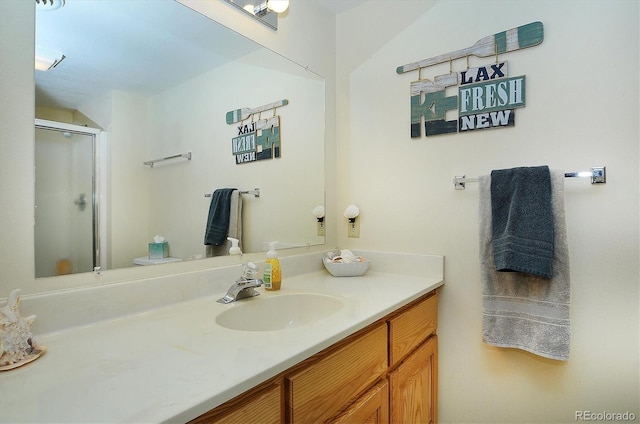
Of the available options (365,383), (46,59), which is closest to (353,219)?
(365,383)

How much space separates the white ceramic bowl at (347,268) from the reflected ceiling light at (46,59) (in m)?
1.19

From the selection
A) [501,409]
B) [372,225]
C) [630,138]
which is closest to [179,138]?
[372,225]

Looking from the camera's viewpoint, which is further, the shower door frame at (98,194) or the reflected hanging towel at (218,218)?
the reflected hanging towel at (218,218)

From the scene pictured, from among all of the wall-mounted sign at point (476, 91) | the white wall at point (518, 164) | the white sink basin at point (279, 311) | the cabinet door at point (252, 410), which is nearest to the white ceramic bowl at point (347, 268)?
the white wall at point (518, 164)

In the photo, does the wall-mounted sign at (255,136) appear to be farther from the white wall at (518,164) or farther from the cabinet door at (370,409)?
the cabinet door at (370,409)

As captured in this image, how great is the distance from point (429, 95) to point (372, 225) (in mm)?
675

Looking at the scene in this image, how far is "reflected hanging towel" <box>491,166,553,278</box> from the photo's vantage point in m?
1.14

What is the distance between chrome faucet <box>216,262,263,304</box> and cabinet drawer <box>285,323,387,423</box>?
0.40 m

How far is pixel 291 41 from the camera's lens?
61.5 inches

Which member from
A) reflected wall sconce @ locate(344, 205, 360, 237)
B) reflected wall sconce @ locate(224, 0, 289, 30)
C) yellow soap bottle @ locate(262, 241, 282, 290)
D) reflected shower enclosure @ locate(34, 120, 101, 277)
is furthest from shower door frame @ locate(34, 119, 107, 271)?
reflected wall sconce @ locate(344, 205, 360, 237)

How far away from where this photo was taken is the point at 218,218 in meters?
1.24

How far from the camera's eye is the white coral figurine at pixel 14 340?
63 centimetres

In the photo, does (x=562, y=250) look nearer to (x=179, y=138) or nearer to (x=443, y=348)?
(x=443, y=348)

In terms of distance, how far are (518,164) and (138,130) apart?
1.39 meters
